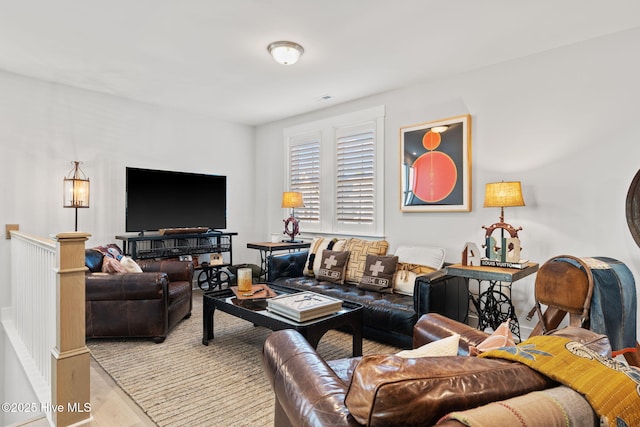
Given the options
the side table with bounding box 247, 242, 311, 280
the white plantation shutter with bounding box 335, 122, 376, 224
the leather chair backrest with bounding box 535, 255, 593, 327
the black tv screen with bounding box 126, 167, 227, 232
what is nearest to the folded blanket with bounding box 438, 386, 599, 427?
the leather chair backrest with bounding box 535, 255, 593, 327

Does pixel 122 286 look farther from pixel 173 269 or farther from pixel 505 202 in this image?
pixel 505 202

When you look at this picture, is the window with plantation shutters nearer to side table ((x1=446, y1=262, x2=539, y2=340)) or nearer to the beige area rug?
side table ((x1=446, y1=262, x2=539, y2=340))

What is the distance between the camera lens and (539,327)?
271 centimetres

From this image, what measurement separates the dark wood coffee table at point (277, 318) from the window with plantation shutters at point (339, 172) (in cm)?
174

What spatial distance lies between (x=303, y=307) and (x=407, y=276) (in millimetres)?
1365

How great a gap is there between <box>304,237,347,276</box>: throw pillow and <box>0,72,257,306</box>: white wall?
192cm

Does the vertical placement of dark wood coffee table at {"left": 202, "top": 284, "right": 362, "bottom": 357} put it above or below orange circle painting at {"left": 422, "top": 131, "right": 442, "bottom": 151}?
below

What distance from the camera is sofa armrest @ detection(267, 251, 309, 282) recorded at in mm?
4148

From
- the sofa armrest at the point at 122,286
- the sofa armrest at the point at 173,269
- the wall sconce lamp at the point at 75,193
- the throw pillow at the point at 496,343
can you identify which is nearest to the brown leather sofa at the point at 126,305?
the sofa armrest at the point at 122,286

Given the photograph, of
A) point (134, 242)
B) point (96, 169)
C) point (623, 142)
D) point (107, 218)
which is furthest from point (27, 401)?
point (623, 142)

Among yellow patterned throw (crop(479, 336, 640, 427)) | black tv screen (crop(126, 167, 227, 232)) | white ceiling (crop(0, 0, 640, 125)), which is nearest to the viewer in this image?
yellow patterned throw (crop(479, 336, 640, 427))

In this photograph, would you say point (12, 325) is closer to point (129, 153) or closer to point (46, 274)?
point (46, 274)

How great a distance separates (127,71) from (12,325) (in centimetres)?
275

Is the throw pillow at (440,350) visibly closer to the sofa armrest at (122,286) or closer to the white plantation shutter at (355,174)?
the sofa armrest at (122,286)
